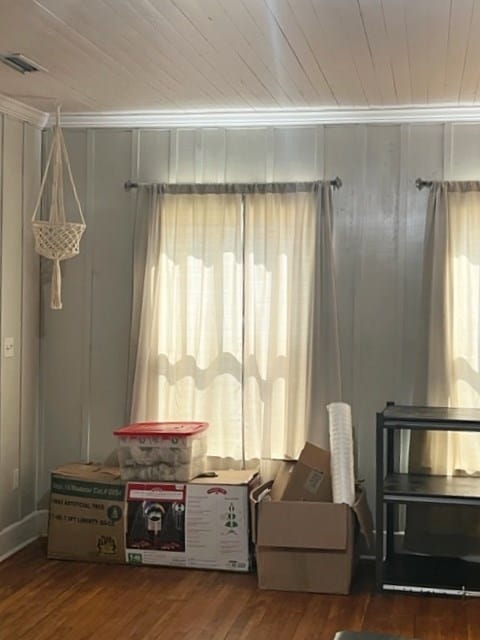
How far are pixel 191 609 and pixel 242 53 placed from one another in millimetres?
2529

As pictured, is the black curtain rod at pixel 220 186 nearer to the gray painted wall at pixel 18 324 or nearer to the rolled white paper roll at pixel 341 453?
the gray painted wall at pixel 18 324

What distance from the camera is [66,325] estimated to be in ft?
17.8

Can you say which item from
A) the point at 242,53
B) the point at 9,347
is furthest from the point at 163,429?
the point at 242,53

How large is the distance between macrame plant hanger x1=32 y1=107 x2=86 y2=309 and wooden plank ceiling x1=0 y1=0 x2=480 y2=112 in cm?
32

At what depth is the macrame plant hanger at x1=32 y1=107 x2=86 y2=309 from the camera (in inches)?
186

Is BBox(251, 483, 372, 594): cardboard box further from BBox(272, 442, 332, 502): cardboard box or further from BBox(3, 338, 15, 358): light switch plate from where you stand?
BBox(3, 338, 15, 358): light switch plate

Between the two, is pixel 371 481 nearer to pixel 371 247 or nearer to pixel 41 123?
pixel 371 247

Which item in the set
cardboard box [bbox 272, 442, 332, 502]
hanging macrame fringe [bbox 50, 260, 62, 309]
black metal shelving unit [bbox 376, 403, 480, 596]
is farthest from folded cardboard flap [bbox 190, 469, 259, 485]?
hanging macrame fringe [bbox 50, 260, 62, 309]

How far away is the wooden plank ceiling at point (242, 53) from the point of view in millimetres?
3264

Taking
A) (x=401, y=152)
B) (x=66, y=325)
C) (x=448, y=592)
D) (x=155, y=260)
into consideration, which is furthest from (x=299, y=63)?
(x=448, y=592)

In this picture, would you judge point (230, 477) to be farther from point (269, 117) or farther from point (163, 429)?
point (269, 117)

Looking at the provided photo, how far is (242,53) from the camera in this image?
12.6 feet

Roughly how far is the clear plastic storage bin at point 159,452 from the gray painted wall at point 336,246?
0.37 metres

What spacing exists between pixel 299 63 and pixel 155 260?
162 cm
